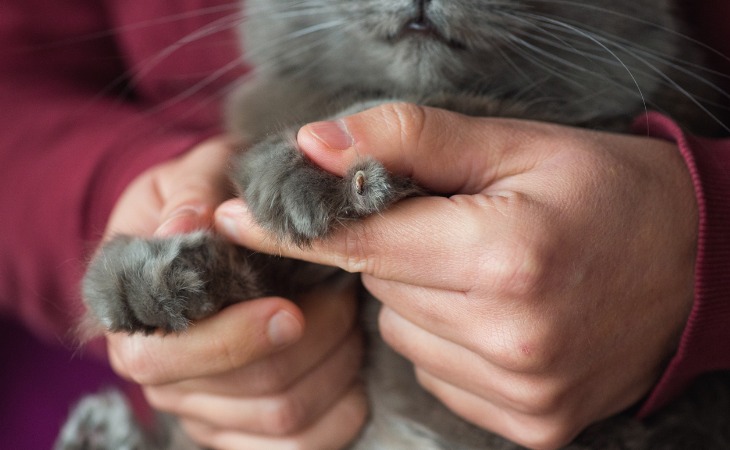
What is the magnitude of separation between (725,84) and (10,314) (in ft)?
5.42

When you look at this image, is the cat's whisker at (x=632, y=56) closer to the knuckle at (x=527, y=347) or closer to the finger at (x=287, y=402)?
the knuckle at (x=527, y=347)

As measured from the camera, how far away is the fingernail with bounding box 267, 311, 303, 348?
2.64ft

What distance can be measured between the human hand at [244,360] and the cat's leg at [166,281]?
0.10 ft

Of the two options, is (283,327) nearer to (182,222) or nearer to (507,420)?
(182,222)

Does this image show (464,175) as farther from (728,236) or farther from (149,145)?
(149,145)

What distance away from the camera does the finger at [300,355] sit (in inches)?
35.9

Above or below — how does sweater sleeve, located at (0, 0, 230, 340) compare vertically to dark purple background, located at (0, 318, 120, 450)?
above

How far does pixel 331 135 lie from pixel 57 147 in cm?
98

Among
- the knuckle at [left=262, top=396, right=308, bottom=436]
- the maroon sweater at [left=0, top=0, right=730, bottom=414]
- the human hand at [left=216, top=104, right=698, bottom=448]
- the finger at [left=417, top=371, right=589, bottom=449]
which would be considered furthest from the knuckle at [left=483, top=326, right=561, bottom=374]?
the maroon sweater at [left=0, top=0, right=730, bottom=414]

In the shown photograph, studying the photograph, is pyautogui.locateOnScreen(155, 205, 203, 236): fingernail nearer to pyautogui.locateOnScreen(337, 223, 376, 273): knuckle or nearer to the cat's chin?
pyautogui.locateOnScreen(337, 223, 376, 273): knuckle

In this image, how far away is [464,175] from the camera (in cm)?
76

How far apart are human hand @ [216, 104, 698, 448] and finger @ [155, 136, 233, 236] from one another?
6cm

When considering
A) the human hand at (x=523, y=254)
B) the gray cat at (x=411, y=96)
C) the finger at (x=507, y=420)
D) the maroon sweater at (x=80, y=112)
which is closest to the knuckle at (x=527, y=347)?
the human hand at (x=523, y=254)

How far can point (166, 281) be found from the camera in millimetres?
720
